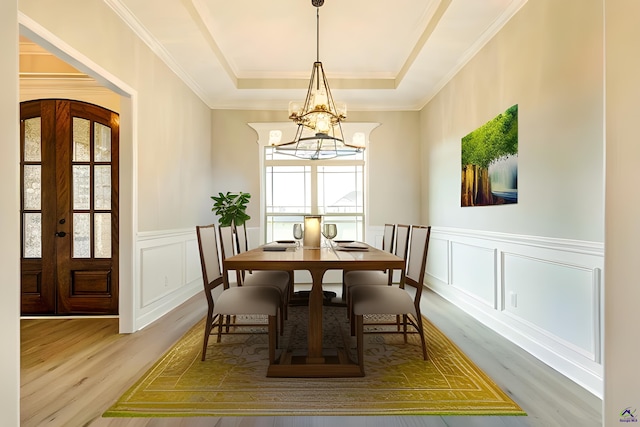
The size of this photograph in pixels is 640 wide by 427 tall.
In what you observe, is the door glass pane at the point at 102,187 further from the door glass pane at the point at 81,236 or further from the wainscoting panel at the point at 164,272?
the wainscoting panel at the point at 164,272

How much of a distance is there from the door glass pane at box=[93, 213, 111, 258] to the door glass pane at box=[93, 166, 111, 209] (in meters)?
0.11

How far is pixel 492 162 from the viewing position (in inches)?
125

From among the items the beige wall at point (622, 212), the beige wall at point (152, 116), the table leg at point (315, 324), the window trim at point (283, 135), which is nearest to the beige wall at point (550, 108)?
the beige wall at point (622, 212)

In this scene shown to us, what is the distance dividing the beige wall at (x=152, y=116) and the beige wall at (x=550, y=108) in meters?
3.25

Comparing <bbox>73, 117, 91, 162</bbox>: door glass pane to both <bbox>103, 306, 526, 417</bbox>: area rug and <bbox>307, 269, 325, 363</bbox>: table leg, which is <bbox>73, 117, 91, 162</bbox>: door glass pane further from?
<bbox>307, 269, 325, 363</bbox>: table leg

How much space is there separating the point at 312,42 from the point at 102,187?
9.06 feet

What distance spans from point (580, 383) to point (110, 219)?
4169mm

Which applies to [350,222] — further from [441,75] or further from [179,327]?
[179,327]

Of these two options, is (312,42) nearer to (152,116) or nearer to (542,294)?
(152,116)

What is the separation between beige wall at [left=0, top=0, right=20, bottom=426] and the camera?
115 centimetres

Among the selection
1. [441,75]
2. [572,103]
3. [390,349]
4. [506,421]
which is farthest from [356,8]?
[506,421]

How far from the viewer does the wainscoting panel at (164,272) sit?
10.5ft

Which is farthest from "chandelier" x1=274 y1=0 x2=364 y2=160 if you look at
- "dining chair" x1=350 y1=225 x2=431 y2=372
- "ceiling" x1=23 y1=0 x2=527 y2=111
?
"dining chair" x1=350 y1=225 x2=431 y2=372

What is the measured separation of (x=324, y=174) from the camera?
18.0 ft
